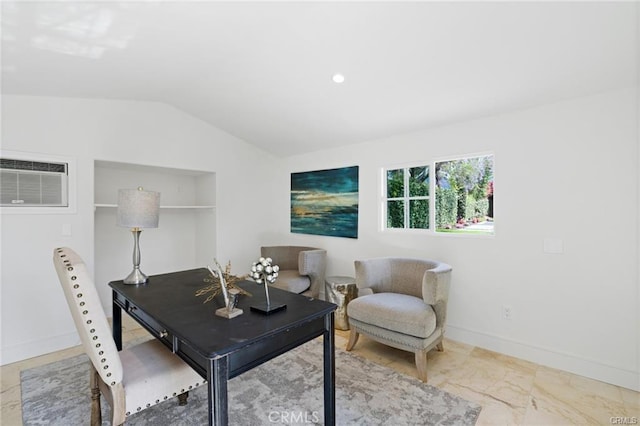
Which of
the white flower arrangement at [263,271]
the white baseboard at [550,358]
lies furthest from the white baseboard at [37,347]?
the white baseboard at [550,358]

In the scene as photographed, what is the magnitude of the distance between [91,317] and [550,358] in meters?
3.26

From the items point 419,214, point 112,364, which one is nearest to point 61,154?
point 112,364

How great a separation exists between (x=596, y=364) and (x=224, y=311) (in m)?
2.84

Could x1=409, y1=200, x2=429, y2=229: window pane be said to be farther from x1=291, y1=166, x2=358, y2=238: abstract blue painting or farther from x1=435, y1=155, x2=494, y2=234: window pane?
x1=291, y1=166, x2=358, y2=238: abstract blue painting

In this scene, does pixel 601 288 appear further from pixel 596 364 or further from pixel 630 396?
pixel 630 396

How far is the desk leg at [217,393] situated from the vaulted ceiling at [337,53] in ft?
6.48

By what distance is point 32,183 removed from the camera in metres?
2.75

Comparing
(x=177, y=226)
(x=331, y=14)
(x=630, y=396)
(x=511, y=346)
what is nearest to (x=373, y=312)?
(x=511, y=346)

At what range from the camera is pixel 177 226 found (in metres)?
4.41

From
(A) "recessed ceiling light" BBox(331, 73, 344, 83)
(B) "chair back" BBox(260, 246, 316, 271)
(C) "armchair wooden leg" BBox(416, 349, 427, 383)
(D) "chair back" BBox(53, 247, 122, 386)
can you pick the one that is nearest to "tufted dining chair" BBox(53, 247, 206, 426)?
(D) "chair back" BBox(53, 247, 122, 386)

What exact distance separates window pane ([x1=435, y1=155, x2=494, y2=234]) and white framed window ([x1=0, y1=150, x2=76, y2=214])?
378 cm

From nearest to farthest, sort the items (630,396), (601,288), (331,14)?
(331,14) < (630,396) < (601,288)

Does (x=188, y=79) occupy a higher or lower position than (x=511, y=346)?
higher

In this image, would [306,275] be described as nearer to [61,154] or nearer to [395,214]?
[395,214]
